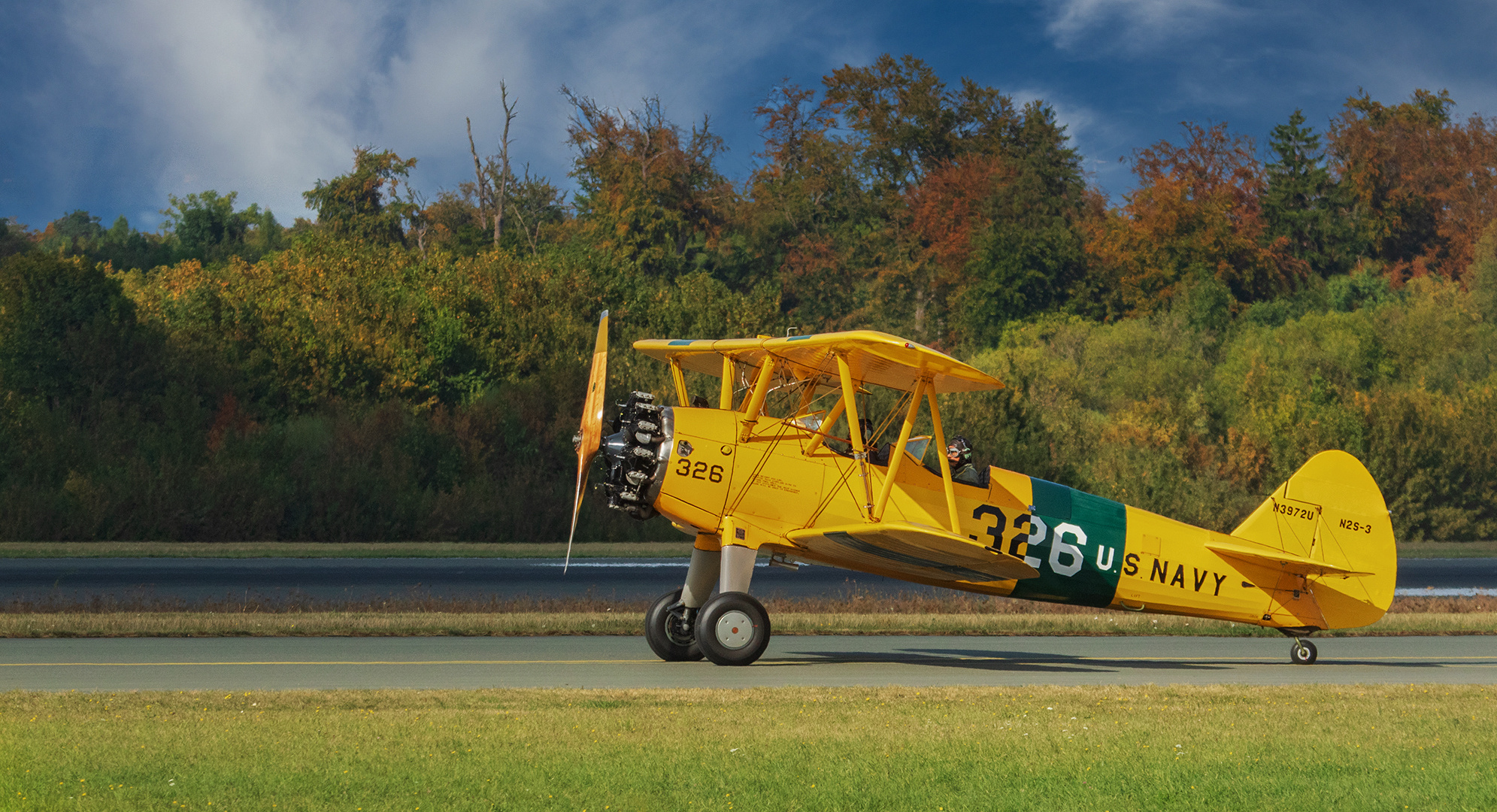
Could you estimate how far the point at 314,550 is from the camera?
3294cm

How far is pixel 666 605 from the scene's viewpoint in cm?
1427

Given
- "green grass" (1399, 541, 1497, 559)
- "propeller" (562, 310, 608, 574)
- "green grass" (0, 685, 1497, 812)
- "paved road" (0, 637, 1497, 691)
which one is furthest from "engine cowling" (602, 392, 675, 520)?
"green grass" (1399, 541, 1497, 559)

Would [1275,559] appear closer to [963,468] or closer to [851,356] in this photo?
[963,468]

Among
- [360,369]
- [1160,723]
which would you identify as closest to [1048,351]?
[360,369]

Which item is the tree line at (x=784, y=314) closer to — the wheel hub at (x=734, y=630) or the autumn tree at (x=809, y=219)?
the autumn tree at (x=809, y=219)

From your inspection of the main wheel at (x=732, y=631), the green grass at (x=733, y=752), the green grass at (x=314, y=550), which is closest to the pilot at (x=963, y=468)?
the main wheel at (x=732, y=631)

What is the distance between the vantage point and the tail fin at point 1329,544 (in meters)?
15.4

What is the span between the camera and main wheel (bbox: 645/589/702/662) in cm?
1408

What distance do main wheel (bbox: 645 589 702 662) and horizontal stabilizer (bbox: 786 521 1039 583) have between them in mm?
1616

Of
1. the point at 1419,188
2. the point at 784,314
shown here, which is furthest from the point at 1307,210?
the point at 784,314

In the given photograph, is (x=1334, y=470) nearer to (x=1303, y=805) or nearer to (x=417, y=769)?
(x=1303, y=805)

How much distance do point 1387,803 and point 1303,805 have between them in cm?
51

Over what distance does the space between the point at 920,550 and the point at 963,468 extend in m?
Answer: 1.59

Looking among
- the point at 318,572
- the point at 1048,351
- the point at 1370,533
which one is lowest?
the point at 318,572
